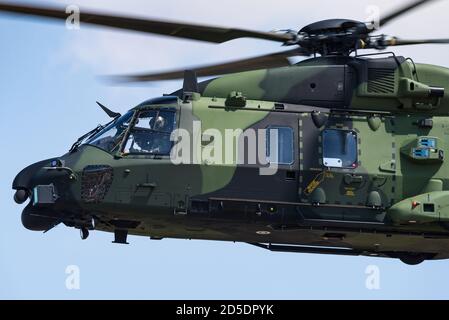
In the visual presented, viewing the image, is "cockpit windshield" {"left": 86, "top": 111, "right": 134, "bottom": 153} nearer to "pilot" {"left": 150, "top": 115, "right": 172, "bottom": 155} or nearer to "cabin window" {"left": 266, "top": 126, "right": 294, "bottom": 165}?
"pilot" {"left": 150, "top": 115, "right": 172, "bottom": 155}

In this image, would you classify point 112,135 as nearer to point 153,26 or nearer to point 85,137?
point 85,137

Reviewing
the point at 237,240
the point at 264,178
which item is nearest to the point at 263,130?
the point at 264,178

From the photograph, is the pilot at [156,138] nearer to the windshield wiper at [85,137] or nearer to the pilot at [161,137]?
the pilot at [161,137]

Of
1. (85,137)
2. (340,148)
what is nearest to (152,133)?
(85,137)

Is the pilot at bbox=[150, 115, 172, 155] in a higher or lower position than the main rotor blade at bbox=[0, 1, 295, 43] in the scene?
lower

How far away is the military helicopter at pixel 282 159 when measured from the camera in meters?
18.1

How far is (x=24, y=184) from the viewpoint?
1809 centimetres

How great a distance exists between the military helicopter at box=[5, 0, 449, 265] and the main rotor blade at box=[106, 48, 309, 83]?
54 cm

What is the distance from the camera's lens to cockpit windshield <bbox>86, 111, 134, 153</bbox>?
18.5 meters

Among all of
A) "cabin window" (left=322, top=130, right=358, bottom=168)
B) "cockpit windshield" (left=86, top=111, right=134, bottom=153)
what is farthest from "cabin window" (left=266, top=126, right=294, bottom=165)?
"cockpit windshield" (left=86, top=111, right=134, bottom=153)

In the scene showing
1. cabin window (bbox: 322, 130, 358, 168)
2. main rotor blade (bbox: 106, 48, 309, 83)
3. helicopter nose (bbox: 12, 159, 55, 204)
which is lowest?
helicopter nose (bbox: 12, 159, 55, 204)

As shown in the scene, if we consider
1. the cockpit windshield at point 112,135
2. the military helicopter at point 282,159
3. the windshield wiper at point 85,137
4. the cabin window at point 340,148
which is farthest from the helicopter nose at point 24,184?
the cabin window at point 340,148

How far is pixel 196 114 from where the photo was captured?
18.7 metres

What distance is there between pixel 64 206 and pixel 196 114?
260 centimetres
